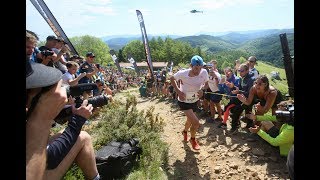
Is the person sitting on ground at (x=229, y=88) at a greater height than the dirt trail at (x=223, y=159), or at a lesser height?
greater

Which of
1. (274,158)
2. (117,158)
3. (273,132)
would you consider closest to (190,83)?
(273,132)

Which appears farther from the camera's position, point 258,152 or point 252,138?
point 252,138

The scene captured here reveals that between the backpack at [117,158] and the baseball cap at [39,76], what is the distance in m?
2.54

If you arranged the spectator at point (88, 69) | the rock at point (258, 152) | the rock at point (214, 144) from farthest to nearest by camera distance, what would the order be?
the spectator at point (88, 69)
the rock at point (214, 144)
the rock at point (258, 152)

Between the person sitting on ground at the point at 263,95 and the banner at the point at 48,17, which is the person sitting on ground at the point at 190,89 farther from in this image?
the banner at the point at 48,17

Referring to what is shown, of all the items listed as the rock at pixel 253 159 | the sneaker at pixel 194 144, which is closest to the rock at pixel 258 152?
the rock at pixel 253 159

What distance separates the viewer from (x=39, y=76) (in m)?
2.08

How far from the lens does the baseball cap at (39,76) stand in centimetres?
201

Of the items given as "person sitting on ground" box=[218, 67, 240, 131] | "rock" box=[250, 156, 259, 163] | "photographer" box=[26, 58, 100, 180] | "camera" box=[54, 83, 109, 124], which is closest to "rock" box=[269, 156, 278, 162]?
"rock" box=[250, 156, 259, 163]

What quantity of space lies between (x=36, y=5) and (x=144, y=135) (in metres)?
6.91

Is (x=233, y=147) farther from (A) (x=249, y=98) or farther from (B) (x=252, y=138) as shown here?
(A) (x=249, y=98)

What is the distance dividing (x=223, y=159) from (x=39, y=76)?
477 cm

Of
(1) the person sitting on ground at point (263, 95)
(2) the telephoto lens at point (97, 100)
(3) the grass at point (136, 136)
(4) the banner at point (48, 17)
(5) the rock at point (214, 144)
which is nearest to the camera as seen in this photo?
(2) the telephoto lens at point (97, 100)
